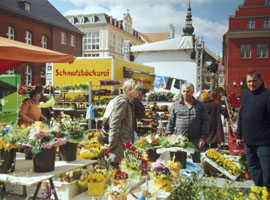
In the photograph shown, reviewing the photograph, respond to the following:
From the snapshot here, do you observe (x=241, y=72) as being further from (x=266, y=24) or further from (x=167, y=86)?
(x=167, y=86)

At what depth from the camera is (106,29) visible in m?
47.3

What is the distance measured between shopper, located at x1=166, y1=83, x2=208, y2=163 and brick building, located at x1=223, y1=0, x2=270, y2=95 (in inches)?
1030

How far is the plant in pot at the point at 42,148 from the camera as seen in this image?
2818 mm

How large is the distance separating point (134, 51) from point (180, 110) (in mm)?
28060

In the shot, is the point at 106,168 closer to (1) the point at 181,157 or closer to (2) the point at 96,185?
(2) the point at 96,185

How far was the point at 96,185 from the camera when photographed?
3209mm

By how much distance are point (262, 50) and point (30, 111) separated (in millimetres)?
28132

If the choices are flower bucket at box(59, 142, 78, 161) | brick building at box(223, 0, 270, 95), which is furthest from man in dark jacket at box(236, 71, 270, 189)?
brick building at box(223, 0, 270, 95)

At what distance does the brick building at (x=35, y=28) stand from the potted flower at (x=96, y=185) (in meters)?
23.3

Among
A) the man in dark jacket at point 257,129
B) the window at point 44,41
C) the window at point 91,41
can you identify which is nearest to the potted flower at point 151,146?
the man in dark jacket at point 257,129

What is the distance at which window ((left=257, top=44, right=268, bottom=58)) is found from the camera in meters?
29.7

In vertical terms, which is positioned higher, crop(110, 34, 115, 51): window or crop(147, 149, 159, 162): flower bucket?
crop(110, 34, 115, 51): window

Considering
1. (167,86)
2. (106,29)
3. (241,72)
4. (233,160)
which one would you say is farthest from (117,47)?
(233,160)

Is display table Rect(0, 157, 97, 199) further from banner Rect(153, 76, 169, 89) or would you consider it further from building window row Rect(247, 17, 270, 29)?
building window row Rect(247, 17, 270, 29)
